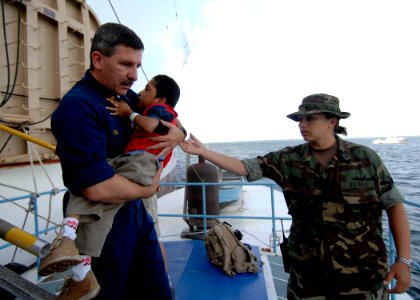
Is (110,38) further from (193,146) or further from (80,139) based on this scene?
(193,146)

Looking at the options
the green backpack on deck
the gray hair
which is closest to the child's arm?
the gray hair

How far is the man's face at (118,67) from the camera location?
144 cm

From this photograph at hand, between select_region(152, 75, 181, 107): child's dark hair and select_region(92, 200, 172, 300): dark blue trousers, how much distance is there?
0.82 m

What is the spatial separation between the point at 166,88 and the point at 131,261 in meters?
1.25

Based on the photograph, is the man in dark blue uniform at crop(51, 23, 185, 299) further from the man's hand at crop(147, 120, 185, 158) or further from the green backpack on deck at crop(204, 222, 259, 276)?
the green backpack on deck at crop(204, 222, 259, 276)

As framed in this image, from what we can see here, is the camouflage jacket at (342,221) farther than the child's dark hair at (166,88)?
No

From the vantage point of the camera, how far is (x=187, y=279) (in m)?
3.62

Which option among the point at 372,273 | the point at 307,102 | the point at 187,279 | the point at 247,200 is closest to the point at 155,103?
the point at 307,102

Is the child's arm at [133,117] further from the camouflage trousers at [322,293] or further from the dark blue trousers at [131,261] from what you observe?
the camouflage trousers at [322,293]

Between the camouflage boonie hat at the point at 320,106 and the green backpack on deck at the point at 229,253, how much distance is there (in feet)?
8.44

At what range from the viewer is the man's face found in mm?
1442

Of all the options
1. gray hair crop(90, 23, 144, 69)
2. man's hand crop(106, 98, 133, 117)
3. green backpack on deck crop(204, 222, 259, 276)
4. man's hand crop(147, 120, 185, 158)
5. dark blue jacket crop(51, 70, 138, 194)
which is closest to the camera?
dark blue jacket crop(51, 70, 138, 194)

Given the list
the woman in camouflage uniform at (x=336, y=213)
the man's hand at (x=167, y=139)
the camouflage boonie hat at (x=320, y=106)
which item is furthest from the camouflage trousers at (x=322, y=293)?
the man's hand at (x=167, y=139)

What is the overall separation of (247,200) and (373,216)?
901cm
